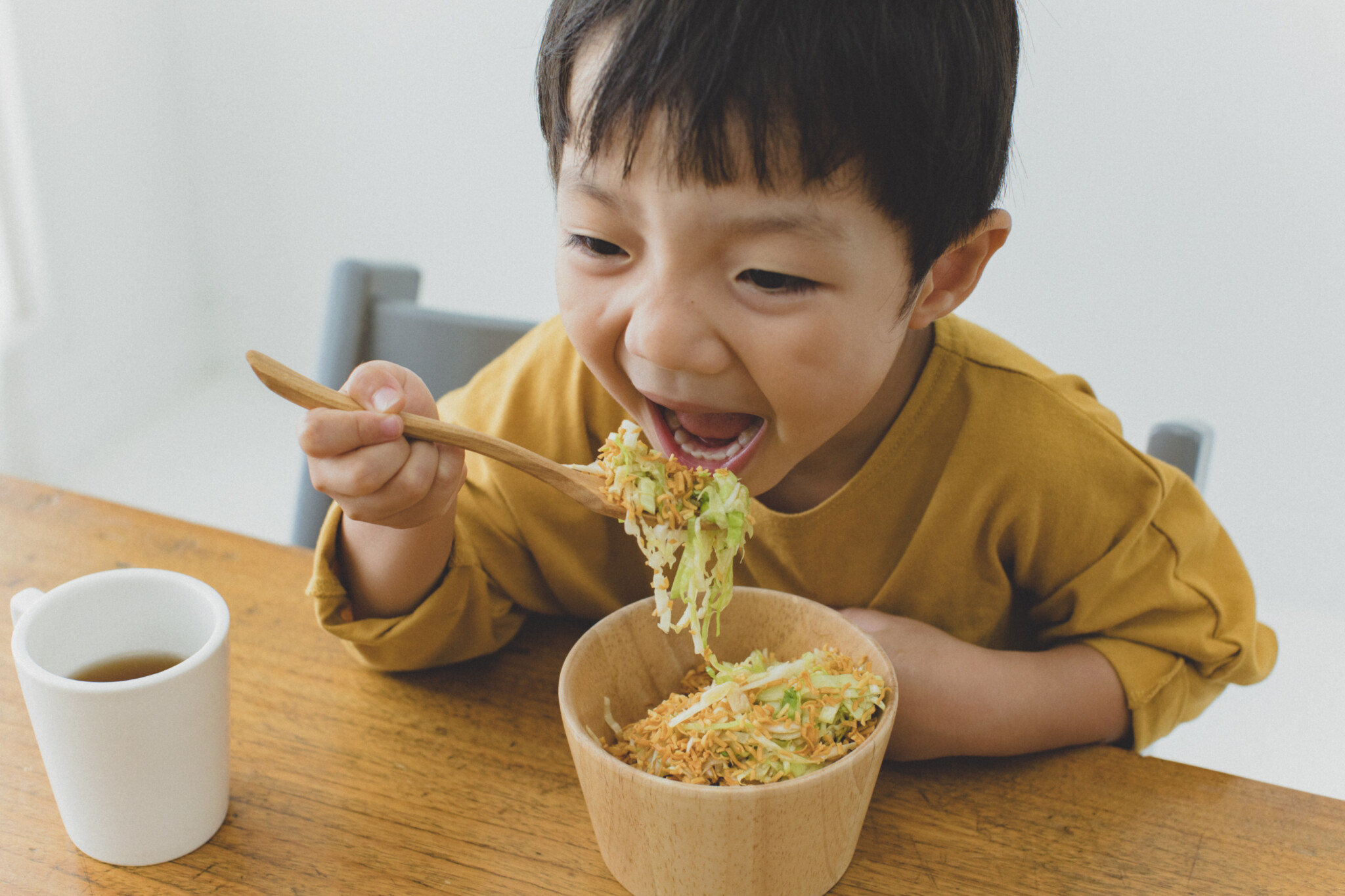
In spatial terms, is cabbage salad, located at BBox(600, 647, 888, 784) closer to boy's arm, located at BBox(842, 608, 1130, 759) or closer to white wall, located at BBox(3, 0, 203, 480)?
boy's arm, located at BBox(842, 608, 1130, 759)

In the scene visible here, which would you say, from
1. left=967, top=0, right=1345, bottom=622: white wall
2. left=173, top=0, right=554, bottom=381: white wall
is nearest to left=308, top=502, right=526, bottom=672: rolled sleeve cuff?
left=967, top=0, right=1345, bottom=622: white wall

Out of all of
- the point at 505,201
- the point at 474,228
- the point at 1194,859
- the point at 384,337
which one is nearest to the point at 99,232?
the point at 474,228

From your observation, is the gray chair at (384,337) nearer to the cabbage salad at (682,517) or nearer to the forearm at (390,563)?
the forearm at (390,563)

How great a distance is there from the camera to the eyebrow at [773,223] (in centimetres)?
76

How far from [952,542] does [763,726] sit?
381 mm

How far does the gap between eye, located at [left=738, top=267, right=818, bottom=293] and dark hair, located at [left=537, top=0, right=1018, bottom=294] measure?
0.08 meters

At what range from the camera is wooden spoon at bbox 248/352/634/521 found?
73 cm

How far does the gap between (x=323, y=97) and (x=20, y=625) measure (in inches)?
110

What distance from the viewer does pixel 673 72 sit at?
2.45 feet

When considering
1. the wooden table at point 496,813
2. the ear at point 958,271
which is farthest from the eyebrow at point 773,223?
the wooden table at point 496,813

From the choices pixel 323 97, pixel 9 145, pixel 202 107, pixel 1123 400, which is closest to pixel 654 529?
pixel 1123 400

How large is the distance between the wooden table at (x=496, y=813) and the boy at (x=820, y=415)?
5 centimetres

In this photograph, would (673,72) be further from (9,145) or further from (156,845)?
(9,145)

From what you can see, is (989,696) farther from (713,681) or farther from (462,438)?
(462,438)
